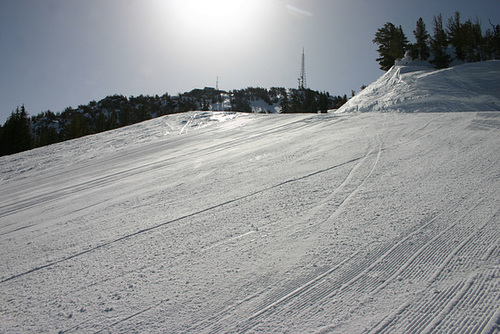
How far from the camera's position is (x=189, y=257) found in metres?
2.62

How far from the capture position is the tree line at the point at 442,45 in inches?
1068

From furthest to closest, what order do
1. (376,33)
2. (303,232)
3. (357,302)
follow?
1. (376,33)
2. (303,232)
3. (357,302)

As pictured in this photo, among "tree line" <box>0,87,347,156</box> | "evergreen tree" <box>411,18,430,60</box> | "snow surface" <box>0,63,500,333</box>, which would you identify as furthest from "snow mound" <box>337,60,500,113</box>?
"tree line" <box>0,87,347,156</box>

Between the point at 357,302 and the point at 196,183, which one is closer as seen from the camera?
the point at 357,302


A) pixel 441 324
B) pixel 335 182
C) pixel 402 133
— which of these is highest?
pixel 402 133

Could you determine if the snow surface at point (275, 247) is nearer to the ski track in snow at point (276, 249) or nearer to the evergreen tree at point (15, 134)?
the ski track in snow at point (276, 249)

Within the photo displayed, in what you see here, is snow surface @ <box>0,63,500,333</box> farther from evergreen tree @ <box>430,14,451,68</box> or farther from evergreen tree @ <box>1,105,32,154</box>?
evergreen tree @ <box>1,105,32,154</box>

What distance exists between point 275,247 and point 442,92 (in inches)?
584

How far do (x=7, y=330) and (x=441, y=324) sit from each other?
2.94m

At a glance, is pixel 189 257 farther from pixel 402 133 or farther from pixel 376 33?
pixel 376 33

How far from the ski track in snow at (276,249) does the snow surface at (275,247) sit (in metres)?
0.01

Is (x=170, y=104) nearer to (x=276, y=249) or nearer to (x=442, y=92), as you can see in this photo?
(x=442, y=92)

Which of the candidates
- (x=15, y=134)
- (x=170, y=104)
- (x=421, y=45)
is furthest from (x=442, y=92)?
(x=170, y=104)

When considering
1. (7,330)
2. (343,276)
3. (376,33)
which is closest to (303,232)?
(343,276)
